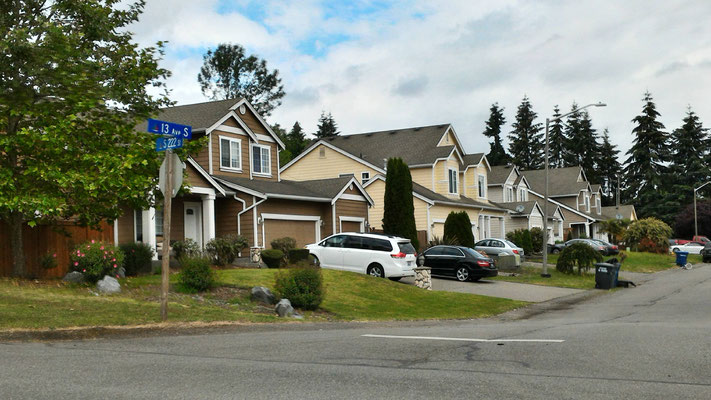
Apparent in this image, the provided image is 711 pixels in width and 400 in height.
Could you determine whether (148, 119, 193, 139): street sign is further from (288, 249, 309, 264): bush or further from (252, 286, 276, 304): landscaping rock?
(288, 249, 309, 264): bush

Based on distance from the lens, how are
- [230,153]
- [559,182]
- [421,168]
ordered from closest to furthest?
[230,153] < [421,168] < [559,182]

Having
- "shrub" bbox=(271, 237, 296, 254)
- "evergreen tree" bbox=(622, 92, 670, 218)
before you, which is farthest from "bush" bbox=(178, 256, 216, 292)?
"evergreen tree" bbox=(622, 92, 670, 218)

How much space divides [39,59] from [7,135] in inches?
103

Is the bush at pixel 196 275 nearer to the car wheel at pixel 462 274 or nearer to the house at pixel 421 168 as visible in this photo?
the car wheel at pixel 462 274

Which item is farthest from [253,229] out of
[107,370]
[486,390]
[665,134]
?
Result: [665,134]

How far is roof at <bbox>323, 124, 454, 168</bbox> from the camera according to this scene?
47.3m

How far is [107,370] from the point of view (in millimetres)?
8547

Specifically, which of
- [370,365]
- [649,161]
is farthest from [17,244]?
[649,161]

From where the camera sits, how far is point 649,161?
90.1 metres

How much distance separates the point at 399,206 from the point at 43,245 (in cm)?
1965

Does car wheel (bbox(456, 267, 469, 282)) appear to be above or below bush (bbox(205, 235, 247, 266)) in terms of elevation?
below

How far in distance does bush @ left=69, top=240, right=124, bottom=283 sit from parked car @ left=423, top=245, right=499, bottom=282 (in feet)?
49.1

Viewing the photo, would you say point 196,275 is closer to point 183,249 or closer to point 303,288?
point 303,288

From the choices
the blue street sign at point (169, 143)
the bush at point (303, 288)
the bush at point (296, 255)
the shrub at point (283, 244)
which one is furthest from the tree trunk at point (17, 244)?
the shrub at point (283, 244)
